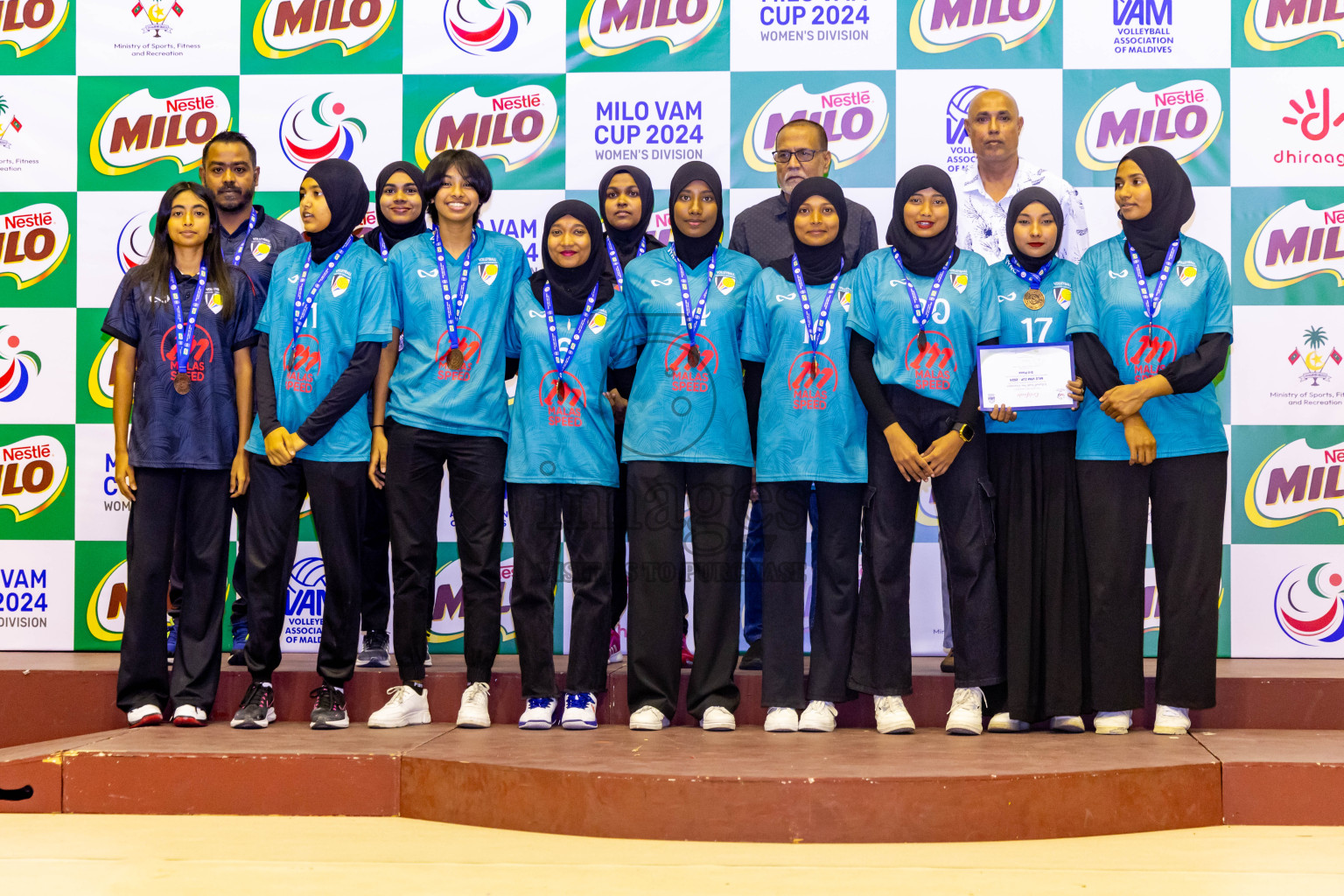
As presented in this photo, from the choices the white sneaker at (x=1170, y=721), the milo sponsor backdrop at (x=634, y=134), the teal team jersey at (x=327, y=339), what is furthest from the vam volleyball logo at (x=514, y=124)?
the white sneaker at (x=1170, y=721)

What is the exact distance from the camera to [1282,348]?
4660mm

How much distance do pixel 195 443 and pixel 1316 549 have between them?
4.21 metres

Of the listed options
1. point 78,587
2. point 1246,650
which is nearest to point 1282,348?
point 1246,650

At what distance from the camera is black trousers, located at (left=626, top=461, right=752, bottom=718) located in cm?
362

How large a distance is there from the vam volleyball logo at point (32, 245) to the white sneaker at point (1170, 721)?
15.1 ft

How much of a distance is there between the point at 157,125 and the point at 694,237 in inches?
105

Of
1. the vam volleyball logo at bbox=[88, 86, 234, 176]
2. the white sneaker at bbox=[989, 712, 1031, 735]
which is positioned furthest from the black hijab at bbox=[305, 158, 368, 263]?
the white sneaker at bbox=[989, 712, 1031, 735]

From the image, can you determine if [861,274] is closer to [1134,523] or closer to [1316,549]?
[1134,523]

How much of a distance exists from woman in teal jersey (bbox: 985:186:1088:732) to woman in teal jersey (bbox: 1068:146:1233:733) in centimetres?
5

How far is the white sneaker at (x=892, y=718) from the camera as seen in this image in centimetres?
355

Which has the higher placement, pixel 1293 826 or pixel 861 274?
pixel 861 274

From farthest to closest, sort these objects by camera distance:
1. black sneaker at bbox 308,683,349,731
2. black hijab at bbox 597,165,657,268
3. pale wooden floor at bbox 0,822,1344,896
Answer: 1. black hijab at bbox 597,165,657,268
2. black sneaker at bbox 308,683,349,731
3. pale wooden floor at bbox 0,822,1344,896

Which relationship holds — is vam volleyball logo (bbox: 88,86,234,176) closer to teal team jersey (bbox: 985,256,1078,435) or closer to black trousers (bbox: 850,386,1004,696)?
black trousers (bbox: 850,386,1004,696)

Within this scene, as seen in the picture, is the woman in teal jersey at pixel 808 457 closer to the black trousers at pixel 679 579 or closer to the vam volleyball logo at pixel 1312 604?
the black trousers at pixel 679 579
